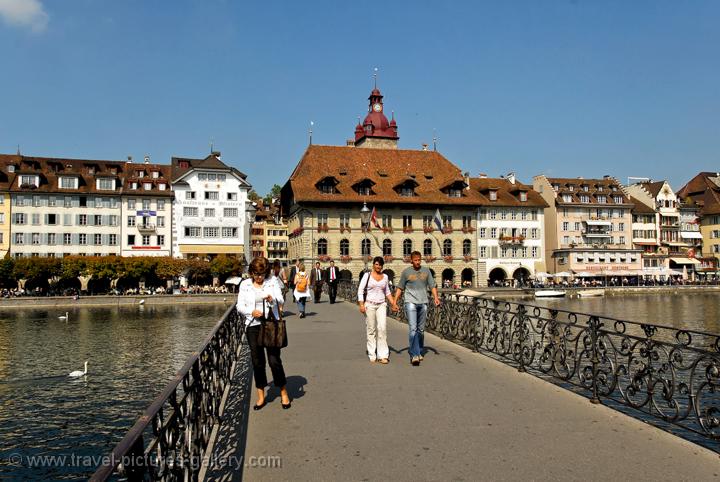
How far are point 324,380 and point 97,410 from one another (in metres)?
10.4

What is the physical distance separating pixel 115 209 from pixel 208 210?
33.3 ft

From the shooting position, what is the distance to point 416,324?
983 cm

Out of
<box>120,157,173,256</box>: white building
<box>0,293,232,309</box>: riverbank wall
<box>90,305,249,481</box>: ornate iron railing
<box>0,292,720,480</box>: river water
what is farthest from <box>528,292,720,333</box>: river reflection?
<box>120,157,173,256</box>: white building

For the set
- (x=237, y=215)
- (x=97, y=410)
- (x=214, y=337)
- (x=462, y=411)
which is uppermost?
(x=237, y=215)

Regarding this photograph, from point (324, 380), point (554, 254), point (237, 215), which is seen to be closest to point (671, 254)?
point (554, 254)

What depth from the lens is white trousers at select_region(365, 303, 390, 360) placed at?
990 centimetres

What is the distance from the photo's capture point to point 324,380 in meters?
8.45

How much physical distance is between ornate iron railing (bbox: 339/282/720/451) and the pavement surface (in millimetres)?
333

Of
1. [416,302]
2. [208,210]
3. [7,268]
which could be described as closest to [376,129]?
[208,210]

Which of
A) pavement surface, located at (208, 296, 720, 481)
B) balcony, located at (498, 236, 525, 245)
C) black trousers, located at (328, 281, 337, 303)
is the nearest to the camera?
pavement surface, located at (208, 296, 720, 481)

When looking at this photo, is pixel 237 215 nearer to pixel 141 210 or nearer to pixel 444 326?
pixel 141 210

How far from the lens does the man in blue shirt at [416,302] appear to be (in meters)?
9.74

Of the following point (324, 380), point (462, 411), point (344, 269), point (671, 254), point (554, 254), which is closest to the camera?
point (462, 411)

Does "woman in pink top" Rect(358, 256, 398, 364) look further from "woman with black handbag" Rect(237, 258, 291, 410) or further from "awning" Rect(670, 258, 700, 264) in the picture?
"awning" Rect(670, 258, 700, 264)
